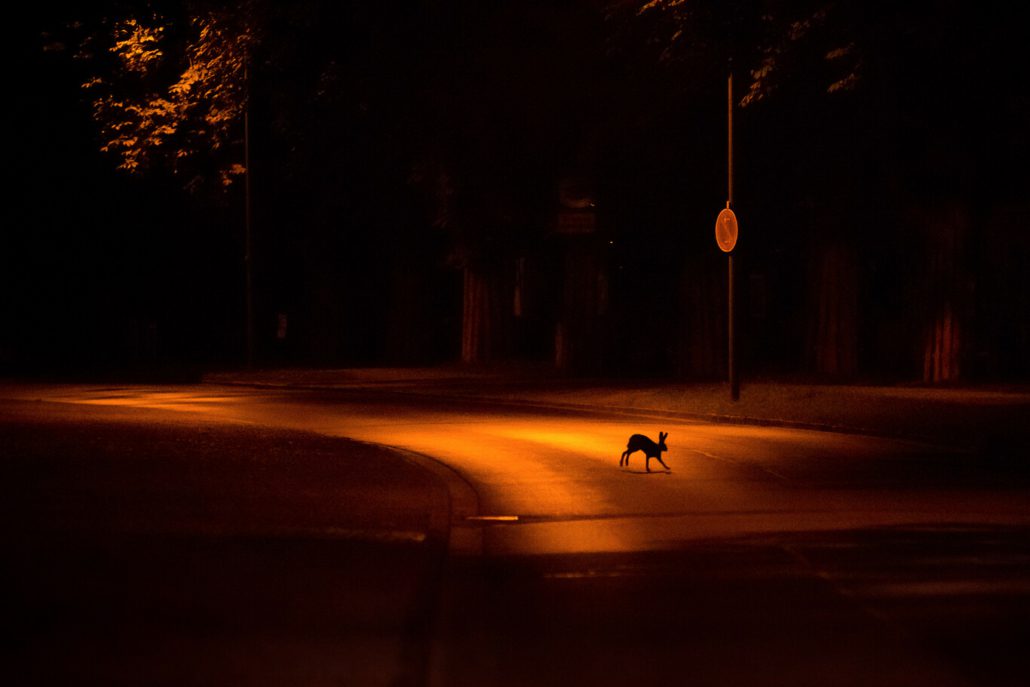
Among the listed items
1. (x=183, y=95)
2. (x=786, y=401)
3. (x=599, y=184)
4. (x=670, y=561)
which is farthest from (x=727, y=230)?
(x=670, y=561)

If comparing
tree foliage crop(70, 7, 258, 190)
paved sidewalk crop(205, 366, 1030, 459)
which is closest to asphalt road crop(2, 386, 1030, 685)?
paved sidewalk crop(205, 366, 1030, 459)

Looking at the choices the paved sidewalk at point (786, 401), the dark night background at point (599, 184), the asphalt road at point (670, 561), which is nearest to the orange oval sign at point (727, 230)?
the dark night background at point (599, 184)

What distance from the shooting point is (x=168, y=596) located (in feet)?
32.1

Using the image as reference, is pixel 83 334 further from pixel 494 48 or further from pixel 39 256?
pixel 494 48

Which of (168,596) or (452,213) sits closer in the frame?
(168,596)

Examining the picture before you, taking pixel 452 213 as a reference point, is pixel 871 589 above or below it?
below

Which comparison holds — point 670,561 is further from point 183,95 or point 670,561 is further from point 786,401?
point 183,95

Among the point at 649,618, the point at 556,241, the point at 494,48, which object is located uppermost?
the point at 494,48

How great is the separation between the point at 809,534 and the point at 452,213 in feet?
89.8

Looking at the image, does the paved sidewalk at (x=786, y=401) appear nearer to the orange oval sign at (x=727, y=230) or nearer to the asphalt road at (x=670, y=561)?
the asphalt road at (x=670, y=561)

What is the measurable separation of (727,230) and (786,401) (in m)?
3.25

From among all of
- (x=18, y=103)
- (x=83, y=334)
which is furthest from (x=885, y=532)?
(x=83, y=334)

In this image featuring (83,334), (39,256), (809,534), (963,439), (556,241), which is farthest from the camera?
(83,334)

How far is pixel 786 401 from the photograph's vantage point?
27734 mm
